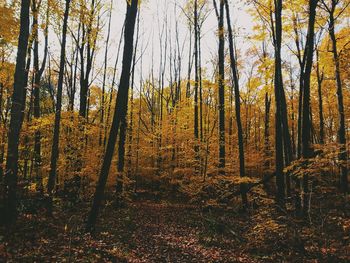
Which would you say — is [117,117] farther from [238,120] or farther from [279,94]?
[238,120]

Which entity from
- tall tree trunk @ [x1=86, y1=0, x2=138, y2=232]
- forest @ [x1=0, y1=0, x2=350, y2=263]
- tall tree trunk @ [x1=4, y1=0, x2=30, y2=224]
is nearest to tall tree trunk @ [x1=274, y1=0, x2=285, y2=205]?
forest @ [x1=0, y1=0, x2=350, y2=263]

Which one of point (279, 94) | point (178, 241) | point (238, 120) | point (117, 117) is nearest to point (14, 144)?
point (117, 117)

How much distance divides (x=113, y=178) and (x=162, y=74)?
14.9 meters

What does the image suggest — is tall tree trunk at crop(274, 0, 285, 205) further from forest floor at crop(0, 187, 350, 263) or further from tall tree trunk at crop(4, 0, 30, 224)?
tall tree trunk at crop(4, 0, 30, 224)

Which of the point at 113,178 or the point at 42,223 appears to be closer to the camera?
the point at 42,223

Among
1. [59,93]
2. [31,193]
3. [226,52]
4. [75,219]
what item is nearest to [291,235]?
[75,219]

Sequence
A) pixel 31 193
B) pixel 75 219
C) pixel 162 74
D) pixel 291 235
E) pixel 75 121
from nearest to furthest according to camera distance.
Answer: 1. pixel 291 235
2. pixel 75 219
3. pixel 31 193
4. pixel 75 121
5. pixel 162 74

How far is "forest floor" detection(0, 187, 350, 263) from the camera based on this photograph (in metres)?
7.07

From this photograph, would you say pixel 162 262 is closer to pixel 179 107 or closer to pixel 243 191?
pixel 243 191

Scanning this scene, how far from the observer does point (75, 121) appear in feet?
46.2

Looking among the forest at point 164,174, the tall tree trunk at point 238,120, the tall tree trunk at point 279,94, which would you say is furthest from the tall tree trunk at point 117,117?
the tall tree trunk at point 238,120

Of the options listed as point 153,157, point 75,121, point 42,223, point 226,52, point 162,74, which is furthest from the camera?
point 162,74

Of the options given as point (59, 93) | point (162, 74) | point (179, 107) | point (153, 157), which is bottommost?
point (153, 157)

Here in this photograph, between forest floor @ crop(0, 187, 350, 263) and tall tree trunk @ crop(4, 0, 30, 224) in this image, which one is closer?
forest floor @ crop(0, 187, 350, 263)
